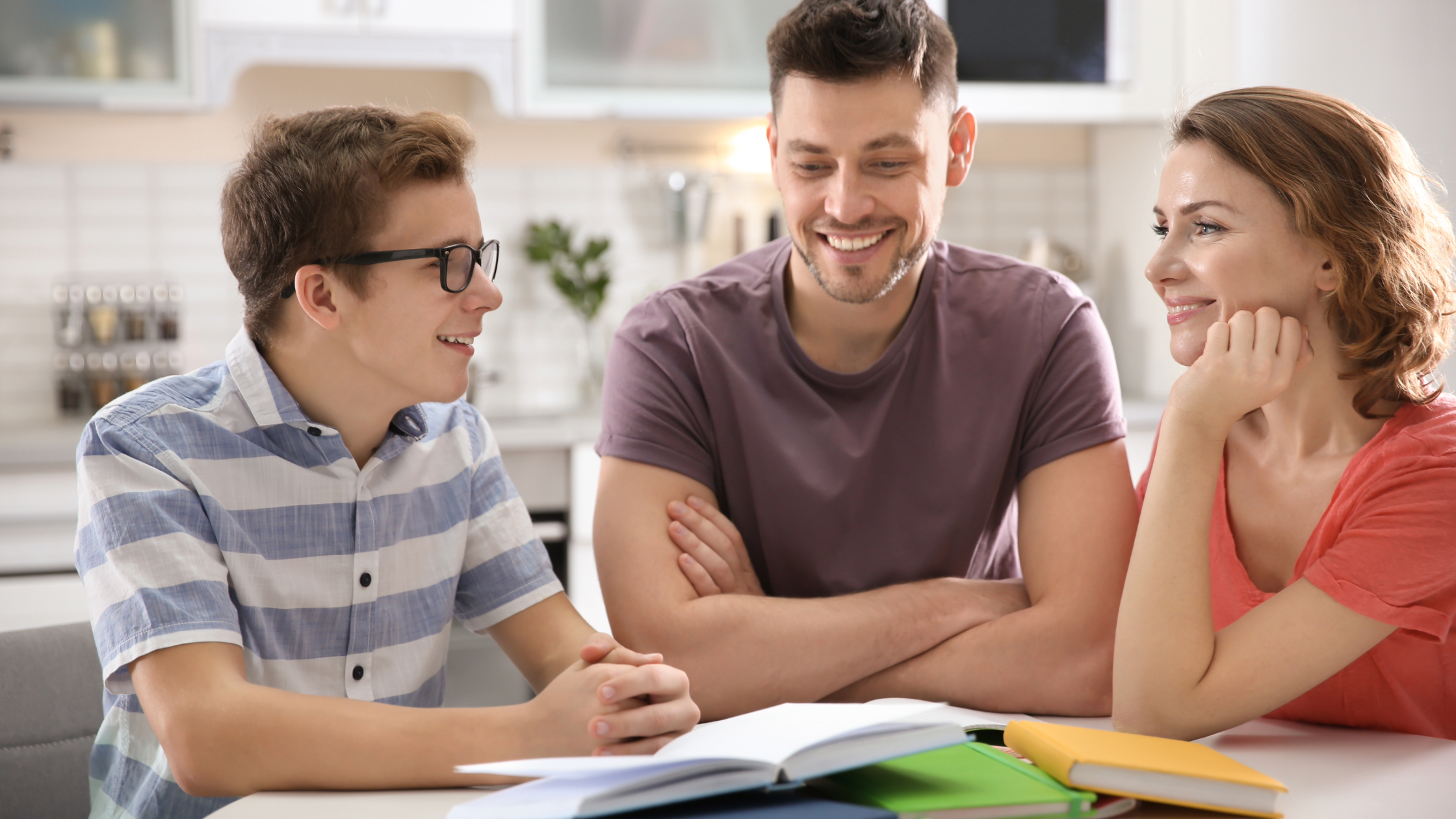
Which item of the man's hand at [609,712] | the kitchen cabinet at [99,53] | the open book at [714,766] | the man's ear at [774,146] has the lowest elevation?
the man's hand at [609,712]

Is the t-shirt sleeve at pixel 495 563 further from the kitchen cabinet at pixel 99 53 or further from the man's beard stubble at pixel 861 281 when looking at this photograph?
the kitchen cabinet at pixel 99 53

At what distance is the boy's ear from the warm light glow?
2175mm

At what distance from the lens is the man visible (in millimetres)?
1286

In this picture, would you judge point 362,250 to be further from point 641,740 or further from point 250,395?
point 641,740

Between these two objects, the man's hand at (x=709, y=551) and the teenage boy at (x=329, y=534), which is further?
the man's hand at (x=709, y=551)

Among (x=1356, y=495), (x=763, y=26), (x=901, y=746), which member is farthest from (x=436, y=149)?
(x=763, y=26)

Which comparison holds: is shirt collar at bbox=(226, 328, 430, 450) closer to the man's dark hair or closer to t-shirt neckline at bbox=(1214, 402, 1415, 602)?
the man's dark hair

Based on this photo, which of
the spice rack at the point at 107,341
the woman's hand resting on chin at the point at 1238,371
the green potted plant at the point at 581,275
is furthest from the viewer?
the green potted plant at the point at 581,275

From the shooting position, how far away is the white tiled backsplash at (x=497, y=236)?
2.86 m

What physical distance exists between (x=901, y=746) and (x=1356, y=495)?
57cm

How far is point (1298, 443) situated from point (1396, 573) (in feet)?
0.69

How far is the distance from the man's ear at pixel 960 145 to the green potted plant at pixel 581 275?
1588mm

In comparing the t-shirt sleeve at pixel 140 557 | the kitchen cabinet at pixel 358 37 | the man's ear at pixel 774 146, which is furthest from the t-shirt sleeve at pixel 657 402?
the kitchen cabinet at pixel 358 37

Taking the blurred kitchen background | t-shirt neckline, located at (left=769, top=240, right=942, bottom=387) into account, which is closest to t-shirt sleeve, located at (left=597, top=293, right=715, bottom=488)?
t-shirt neckline, located at (left=769, top=240, right=942, bottom=387)
